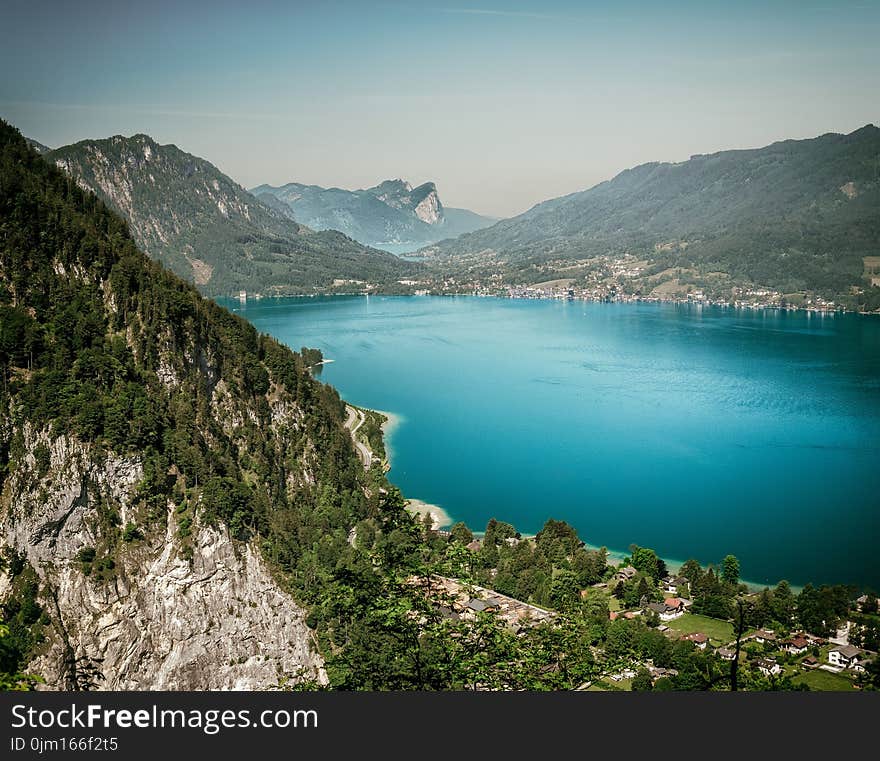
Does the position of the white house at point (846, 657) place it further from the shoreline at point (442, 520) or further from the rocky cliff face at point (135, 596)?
the rocky cliff face at point (135, 596)

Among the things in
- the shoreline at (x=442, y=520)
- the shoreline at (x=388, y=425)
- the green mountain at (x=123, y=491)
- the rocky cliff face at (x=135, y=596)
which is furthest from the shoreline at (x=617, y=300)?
the rocky cliff face at (x=135, y=596)

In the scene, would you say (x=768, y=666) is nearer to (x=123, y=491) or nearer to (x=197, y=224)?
(x=123, y=491)

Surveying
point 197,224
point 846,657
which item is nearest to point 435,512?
point 846,657

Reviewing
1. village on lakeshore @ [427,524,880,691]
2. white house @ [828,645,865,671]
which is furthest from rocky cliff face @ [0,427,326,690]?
white house @ [828,645,865,671]

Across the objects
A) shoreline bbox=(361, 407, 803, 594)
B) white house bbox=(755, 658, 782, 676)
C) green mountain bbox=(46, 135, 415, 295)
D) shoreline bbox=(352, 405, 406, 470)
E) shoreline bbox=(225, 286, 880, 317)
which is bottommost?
shoreline bbox=(361, 407, 803, 594)

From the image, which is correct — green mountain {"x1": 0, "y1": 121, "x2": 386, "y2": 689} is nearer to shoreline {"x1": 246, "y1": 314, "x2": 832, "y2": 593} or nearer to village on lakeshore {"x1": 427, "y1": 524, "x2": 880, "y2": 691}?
shoreline {"x1": 246, "y1": 314, "x2": 832, "y2": 593}

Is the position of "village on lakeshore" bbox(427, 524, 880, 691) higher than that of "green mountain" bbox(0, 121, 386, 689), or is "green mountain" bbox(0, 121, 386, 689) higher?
"green mountain" bbox(0, 121, 386, 689)

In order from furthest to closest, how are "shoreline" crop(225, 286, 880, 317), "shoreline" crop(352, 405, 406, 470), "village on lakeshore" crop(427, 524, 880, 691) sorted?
"shoreline" crop(225, 286, 880, 317) < "shoreline" crop(352, 405, 406, 470) < "village on lakeshore" crop(427, 524, 880, 691)

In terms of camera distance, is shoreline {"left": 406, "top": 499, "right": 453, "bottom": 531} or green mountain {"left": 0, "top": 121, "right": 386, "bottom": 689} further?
shoreline {"left": 406, "top": 499, "right": 453, "bottom": 531}
